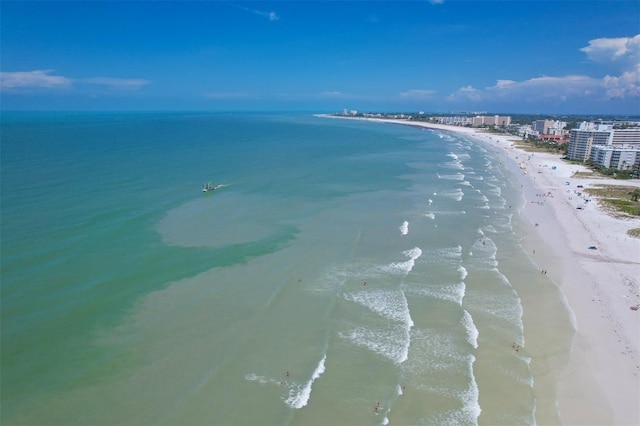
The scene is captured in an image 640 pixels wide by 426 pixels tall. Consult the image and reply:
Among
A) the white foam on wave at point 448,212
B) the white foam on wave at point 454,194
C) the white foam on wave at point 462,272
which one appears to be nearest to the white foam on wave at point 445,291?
the white foam on wave at point 462,272

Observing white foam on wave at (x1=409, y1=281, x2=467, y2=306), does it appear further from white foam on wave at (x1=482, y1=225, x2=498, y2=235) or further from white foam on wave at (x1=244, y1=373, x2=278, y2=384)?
white foam on wave at (x1=482, y1=225, x2=498, y2=235)

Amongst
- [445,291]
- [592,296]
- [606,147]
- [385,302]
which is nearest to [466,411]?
[385,302]

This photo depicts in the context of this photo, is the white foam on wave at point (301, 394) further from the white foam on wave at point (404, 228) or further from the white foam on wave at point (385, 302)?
the white foam on wave at point (404, 228)

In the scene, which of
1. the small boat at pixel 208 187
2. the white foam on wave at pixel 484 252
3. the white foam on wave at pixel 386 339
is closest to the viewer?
the white foam on wave at pixel 386 339

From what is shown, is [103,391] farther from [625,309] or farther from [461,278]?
[625,309]

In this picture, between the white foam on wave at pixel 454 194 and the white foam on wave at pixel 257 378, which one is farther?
the white foam on wave at pixel 454 194

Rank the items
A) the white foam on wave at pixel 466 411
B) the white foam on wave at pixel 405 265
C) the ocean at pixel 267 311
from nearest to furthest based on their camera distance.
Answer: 1. the white foam on wave at pixel 466 411
2. the ocean at pixel 267 311
3. the white foam on wave at pixel 405 265

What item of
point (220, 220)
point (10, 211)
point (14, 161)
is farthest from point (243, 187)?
point (14, 161)
